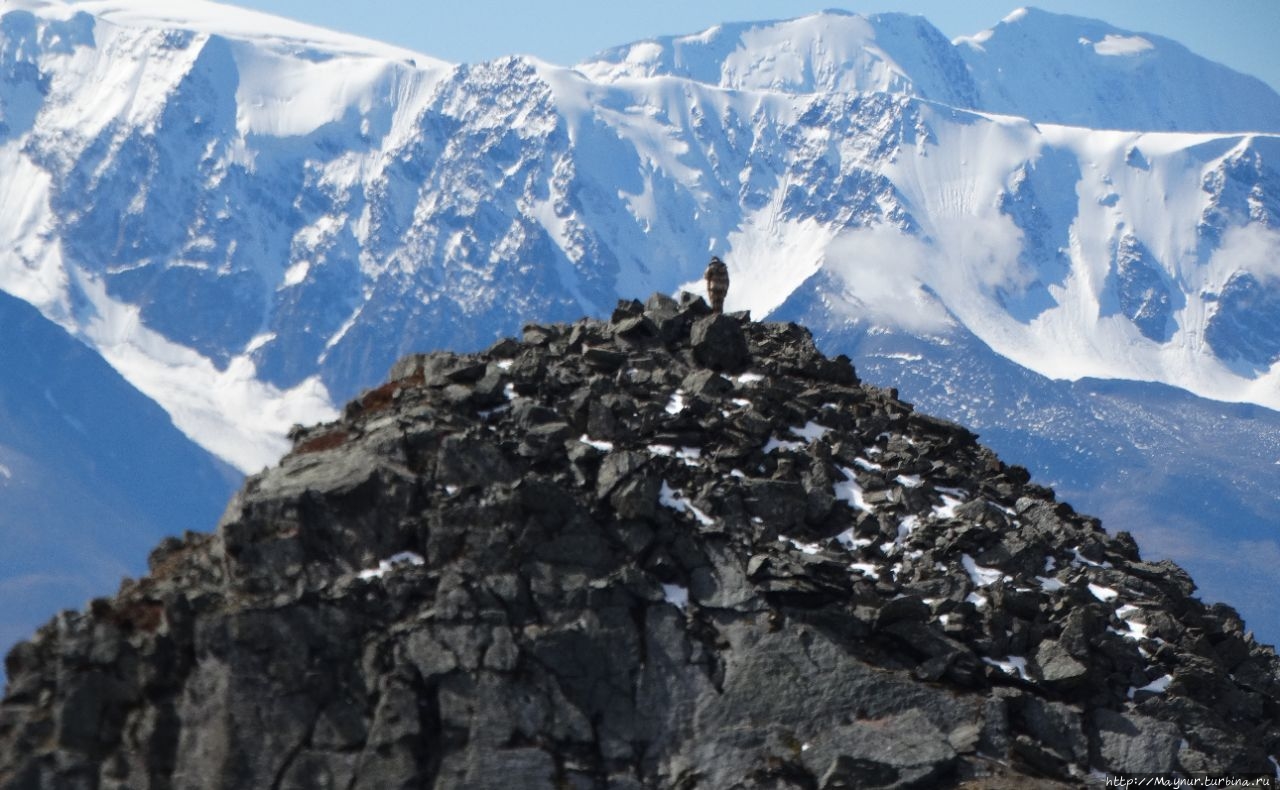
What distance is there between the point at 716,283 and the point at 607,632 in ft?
85.1

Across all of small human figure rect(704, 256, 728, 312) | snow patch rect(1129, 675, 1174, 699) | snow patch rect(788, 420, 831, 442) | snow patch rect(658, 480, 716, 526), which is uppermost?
small human figure rect(704, 256, 728, 312)

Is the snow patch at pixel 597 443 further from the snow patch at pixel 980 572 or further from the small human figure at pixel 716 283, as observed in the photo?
the small human figure at pixel 716 283

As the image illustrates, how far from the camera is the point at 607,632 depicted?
7025 cm

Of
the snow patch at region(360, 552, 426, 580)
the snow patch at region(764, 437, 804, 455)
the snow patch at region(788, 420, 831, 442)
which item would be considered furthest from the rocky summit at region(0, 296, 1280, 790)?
the snow patch at region(788, 420, 831, 442)

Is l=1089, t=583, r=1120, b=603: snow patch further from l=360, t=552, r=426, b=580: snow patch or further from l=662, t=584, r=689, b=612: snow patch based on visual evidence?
l=360, t=552, r=426, b=580: snow patch

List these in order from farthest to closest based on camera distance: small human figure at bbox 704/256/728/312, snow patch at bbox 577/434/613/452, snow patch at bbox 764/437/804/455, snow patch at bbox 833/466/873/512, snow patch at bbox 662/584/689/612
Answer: small human figure at bbox 704/256/728/312
snow patch at bbox 764/437/804/455
snow patch at bbox 833/466/873/512
snow patch at bbox 577/434/613/452
snow patch at bbox 662/584/689/612

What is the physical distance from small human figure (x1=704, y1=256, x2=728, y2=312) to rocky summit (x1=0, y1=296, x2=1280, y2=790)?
1107 cm

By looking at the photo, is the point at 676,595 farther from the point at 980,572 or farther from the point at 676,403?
the point at 676,403

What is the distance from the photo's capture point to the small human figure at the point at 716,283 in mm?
92750

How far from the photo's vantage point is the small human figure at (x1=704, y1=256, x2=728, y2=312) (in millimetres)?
92750

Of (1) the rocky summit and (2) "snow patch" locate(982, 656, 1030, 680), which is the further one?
(2) "snow patch" locate(982, 656, 1030, 680)

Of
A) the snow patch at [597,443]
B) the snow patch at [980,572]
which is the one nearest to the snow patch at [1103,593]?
the snow patch at [980,572]

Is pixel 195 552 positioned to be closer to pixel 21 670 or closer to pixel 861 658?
pixel 21 670

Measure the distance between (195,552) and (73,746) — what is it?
934 cm
